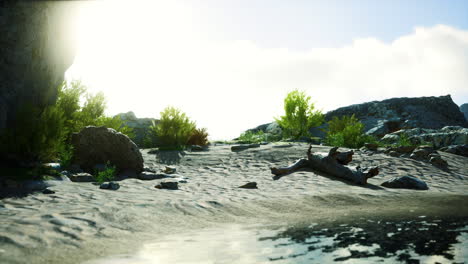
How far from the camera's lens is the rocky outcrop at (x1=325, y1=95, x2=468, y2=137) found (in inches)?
835

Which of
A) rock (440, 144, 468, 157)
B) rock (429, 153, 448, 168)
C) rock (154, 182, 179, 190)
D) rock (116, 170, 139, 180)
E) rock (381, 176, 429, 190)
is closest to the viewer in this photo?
rock (154, 182, 179, 190)

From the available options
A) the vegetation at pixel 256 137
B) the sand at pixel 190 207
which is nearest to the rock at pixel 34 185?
the sand at pixel 190 207

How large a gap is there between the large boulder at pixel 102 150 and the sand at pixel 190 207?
4.04ft

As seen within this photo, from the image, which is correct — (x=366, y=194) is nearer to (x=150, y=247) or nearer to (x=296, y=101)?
(x=150, y=247)

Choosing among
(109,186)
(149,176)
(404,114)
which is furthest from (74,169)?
(404,114)

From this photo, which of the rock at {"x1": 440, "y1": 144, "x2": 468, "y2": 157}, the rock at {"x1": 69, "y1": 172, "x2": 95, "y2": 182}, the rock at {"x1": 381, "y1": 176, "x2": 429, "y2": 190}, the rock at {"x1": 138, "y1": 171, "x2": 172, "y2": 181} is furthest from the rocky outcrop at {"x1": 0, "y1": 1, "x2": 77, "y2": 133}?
the rock at {"x1": 440, "y1": 144, "x2": 468, "y2": 157}

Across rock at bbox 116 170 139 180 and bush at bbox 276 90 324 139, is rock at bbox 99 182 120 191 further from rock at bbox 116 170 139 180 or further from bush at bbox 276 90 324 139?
bush at bbox 276 90 324 139

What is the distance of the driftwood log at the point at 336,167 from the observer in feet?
29.0

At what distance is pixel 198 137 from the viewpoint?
15.1m

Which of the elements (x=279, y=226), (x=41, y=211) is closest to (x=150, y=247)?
(x=279, y=226)

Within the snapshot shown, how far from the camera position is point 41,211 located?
4.68 metres

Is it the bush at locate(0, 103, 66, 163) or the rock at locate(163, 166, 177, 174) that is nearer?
the bush at locate(0, 103, 66, 163)

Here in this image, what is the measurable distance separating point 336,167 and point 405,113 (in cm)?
1580

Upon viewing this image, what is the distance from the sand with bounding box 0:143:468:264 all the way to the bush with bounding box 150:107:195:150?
405 cm
